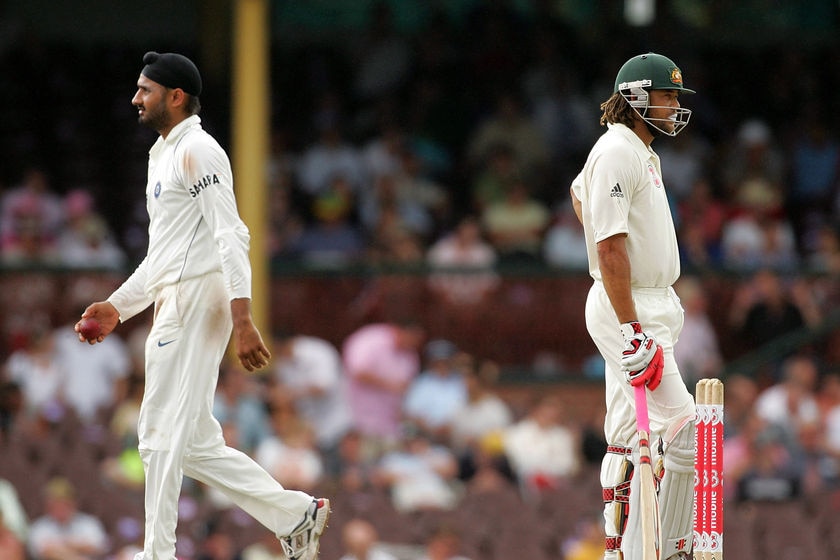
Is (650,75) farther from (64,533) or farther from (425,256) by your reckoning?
(425,256)

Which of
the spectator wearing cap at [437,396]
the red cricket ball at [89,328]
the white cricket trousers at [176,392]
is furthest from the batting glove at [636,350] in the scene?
the spectator wearing cap at [437,396]

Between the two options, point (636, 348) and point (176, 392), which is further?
point (176, 392)

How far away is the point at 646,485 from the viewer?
6.29 metres

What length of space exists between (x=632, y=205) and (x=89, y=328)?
243 centimetres

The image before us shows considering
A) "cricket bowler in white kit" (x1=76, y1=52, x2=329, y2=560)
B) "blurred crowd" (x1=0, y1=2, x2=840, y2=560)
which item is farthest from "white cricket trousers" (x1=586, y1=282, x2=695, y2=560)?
"blurred crowd" (x1=0, y1=2, x2=840, y2=560)

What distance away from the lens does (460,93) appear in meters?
17.9

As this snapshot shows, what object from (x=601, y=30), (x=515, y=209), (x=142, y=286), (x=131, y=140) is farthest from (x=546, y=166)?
(x=142, y=286)

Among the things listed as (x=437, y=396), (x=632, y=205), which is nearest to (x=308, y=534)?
(x=632, y=205)

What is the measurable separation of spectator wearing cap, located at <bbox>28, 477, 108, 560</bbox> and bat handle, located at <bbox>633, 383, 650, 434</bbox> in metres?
5.66

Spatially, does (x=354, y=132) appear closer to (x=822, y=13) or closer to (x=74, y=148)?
(x=74, y=148)

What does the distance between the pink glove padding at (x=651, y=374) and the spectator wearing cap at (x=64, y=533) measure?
5.71 m

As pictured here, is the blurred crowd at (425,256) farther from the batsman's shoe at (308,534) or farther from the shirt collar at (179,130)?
the shirt collar at (179,130)

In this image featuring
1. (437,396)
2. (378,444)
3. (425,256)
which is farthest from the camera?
(425,256)

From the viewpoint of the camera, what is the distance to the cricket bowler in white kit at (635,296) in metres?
6.41
